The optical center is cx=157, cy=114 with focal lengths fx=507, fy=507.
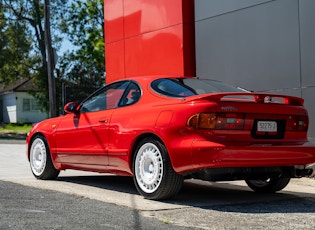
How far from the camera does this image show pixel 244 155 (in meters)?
5.20

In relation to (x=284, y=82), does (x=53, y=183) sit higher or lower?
lower

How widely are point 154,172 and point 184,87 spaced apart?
1.10 metres

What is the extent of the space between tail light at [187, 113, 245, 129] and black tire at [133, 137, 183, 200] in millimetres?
490

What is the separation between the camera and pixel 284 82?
28.7ft

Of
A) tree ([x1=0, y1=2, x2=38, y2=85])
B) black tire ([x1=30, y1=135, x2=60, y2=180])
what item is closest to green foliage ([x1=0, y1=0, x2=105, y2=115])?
tree ([x1=0, y1=2, x2=38, y2=85])

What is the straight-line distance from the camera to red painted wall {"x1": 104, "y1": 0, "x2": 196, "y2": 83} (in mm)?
10852

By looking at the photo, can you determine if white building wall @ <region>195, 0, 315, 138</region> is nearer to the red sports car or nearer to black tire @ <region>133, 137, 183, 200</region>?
the red sports car

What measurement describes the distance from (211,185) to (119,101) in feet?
6.62

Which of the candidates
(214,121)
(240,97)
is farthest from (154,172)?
(240,97)

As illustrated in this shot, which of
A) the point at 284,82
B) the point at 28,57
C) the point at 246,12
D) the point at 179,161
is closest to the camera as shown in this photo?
the point at 179,161

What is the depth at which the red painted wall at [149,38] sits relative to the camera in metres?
10.9

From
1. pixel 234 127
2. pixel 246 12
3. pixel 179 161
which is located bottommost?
pixel 179 161

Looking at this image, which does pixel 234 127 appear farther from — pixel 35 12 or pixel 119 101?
pixel 35 12

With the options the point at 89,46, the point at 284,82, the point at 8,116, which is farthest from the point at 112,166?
the point at 8,116
